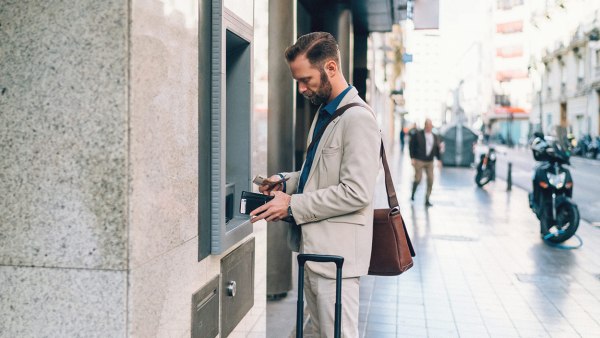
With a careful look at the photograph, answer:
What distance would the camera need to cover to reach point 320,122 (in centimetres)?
270

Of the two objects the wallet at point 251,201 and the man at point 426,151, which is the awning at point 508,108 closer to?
the man at point 426,151

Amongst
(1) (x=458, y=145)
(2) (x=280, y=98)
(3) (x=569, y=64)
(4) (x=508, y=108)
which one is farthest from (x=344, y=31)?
(4) (x=508, y=108)

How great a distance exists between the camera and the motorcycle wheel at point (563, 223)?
8.58m

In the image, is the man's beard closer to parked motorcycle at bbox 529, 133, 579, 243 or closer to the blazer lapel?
the blazer lapel

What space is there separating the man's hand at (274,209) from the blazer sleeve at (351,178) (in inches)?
1.8

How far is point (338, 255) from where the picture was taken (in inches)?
98.5

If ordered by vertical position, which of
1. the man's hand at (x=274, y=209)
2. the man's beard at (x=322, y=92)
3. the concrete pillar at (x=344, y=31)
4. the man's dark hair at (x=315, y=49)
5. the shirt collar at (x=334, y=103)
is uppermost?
the concrete pillar at (x=344, y=31)

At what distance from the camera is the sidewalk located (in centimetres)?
530

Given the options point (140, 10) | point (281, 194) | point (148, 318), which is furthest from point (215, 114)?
point (148, 318)

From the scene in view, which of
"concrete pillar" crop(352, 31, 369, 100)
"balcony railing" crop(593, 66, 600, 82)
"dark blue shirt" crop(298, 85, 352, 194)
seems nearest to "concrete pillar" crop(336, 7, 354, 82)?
"concrete pillar" crop(352, 31, 369, 100)

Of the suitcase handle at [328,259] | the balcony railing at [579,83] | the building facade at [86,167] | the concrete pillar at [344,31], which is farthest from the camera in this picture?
the balcony railing at [579,83]

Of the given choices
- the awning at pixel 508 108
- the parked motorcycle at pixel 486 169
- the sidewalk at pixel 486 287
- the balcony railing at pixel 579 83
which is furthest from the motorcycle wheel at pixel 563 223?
the awning at pixel 508 108

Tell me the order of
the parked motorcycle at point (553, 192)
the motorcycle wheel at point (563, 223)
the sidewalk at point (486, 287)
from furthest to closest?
1. the parked motorcycle at point (553, 192)
2. the motorcycle wheel at point (563, 223)
3. the sidewalk at point (486, 287)

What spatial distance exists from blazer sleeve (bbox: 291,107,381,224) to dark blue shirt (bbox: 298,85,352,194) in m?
0.11
